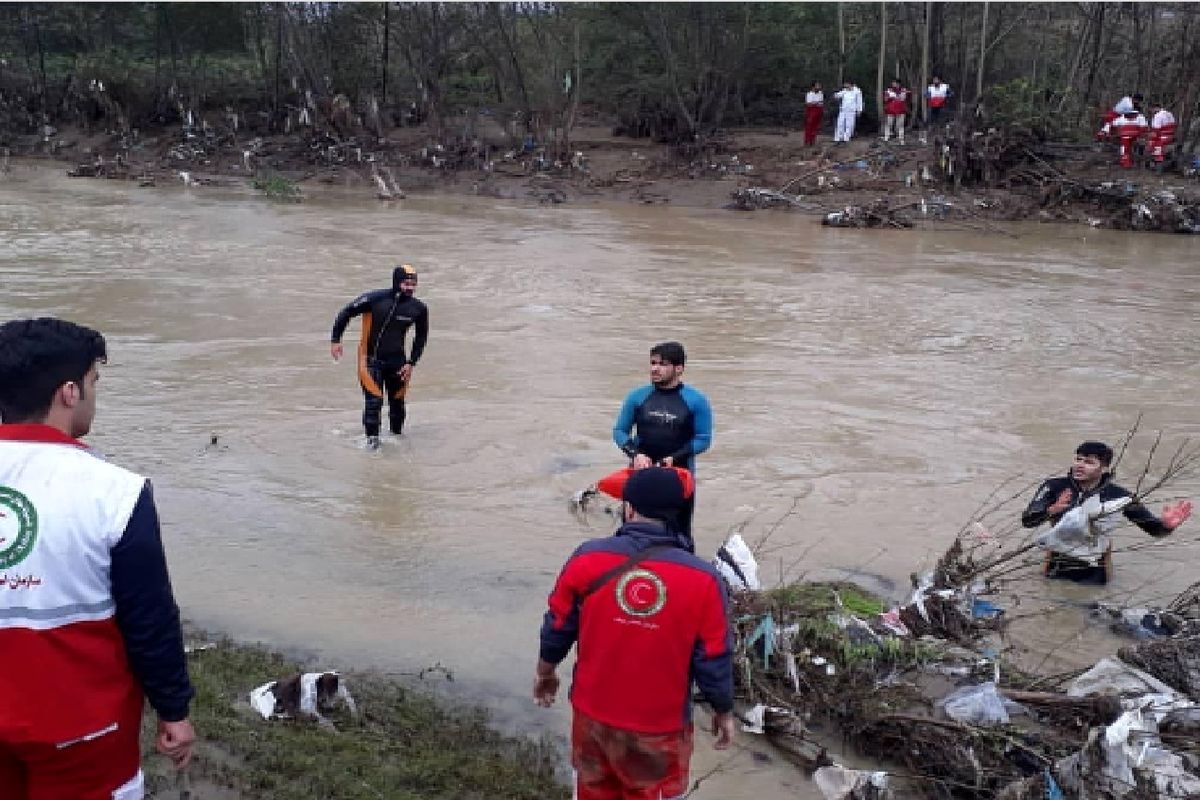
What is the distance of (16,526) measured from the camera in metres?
2.67

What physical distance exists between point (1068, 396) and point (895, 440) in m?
2.78

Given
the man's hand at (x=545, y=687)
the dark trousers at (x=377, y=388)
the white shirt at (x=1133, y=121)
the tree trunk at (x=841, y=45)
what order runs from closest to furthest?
the man's hand at (x=545, y=687)
the dark trousers at (x=377, y=388)
the white shirt at (x=1133, y=121)
the tree trunk at (x=841, y=45)

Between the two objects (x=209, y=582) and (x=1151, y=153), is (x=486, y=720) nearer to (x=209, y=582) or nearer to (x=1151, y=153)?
(x=209, y=582)

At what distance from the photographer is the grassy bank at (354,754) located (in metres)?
4.21

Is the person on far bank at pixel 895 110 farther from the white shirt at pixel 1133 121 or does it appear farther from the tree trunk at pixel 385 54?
the tree trunk at pixel 385 54

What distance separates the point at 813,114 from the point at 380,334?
888 inches

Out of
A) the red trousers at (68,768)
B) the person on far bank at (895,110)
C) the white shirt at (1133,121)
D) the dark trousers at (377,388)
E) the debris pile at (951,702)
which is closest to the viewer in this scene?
the red trousers at (68,768)

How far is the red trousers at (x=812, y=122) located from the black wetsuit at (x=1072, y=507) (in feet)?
77.7

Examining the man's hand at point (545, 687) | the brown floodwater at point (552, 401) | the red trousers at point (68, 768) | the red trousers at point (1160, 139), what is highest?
the red trousers at point (1160, 139)

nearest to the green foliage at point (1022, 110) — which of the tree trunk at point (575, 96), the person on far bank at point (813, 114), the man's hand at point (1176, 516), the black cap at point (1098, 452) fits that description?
the person on far bank at point (813, 114)

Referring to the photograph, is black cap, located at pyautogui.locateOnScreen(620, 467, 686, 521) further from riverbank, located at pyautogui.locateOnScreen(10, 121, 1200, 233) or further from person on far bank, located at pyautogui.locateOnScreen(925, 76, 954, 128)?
person on far bank, located at pyautogui.locateOnScreen(925, 76, 954, 128)

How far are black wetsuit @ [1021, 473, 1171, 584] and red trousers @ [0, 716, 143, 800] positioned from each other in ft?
17.7

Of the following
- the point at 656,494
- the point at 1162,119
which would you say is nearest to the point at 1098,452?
the point at 656,494

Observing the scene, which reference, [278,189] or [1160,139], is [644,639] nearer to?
[1160,139]
